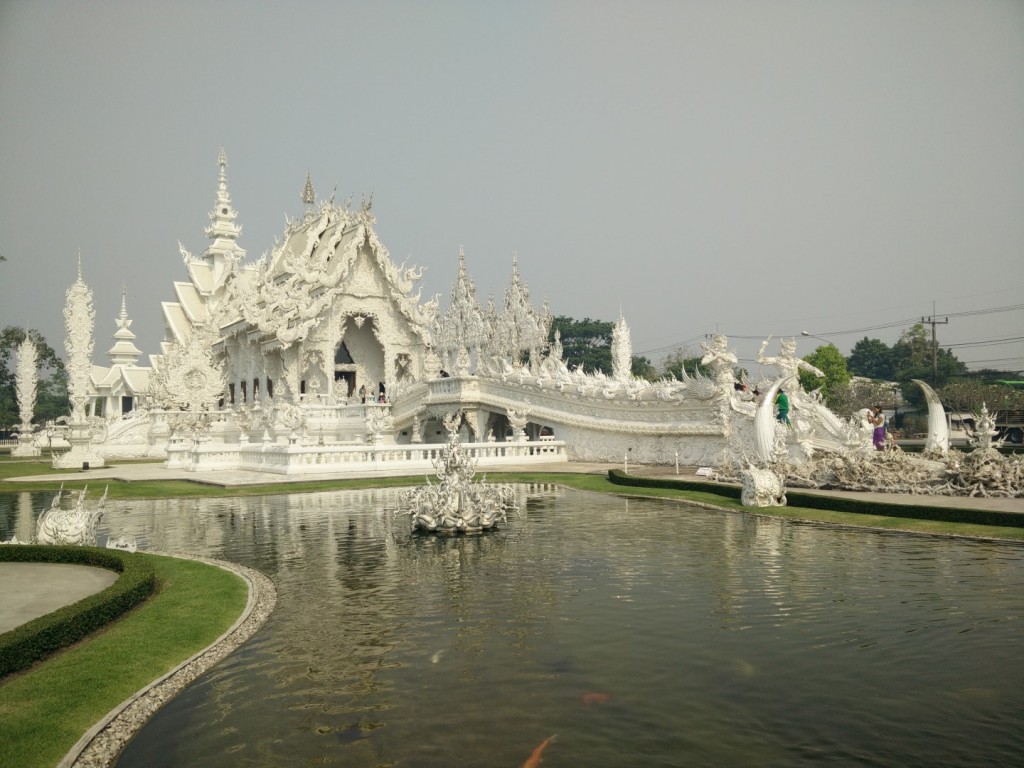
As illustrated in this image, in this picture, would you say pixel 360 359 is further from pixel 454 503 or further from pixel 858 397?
pixel 454 503

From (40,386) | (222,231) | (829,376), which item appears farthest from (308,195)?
(40,386)

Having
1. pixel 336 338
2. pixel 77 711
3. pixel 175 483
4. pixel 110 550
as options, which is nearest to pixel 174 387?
pixel 336 338

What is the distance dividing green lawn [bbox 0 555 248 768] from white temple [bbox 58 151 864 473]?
50.4ft

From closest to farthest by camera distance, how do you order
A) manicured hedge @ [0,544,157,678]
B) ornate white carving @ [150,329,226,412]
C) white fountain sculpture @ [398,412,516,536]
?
1. manicured hedge @ [0,544,157,678]
2. white fountain sculpture @ [398,412,516,536]
3. ornate white carving @ [150,329,226,412]

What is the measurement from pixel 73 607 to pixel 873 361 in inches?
2792

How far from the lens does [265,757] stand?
523 cm

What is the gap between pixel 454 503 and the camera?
13.6m

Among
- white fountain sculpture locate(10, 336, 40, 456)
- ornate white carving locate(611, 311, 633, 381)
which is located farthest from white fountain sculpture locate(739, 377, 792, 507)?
white fountain sculpture locate(10, 336, 40, 456)

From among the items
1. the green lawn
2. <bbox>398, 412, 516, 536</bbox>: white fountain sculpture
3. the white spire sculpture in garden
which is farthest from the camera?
the white spire sculpture in garden

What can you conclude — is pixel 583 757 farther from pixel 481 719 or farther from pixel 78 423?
pixel 78 423

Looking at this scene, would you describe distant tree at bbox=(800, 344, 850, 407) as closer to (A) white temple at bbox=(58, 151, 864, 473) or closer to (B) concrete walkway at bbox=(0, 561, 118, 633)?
(A) white temple at bbox=(58, 151, 864, 473)

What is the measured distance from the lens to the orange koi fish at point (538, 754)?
197 inches

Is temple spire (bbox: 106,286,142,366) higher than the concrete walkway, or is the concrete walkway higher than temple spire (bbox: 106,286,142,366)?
temple spire (bbox: 106,286,142,366)

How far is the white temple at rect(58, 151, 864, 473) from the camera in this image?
2503cm
